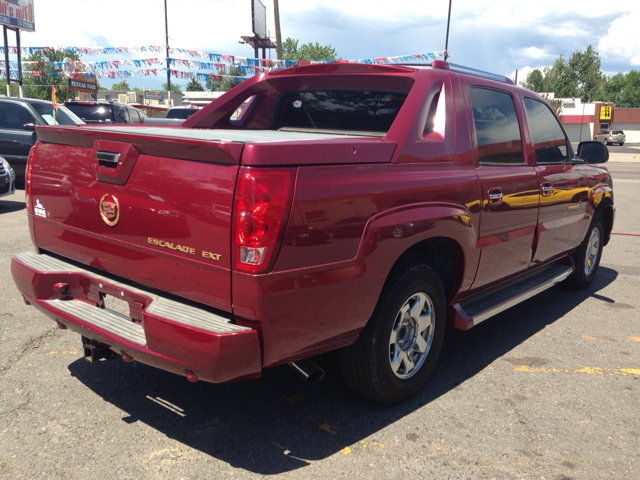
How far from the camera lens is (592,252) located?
19.0ft

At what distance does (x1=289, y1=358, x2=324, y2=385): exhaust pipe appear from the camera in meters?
2.60

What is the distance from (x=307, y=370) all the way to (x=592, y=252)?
441 cm

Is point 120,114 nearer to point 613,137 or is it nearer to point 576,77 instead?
point 613,137

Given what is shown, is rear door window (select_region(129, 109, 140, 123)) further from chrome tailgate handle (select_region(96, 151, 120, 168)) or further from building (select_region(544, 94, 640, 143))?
building (select_region(544, 94, 640, 143))

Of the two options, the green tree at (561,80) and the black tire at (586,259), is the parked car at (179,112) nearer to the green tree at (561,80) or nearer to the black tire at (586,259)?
the black tire at (586,259)

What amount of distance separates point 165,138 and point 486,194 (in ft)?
6.89

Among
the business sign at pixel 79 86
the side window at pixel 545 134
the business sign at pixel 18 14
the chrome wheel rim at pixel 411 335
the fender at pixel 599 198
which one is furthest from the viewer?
the business sign at pixel 79 86

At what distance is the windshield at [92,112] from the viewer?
1481cm

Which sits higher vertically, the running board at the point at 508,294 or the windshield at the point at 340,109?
the windshield at the point at 340,109

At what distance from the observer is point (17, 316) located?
14.0 feet

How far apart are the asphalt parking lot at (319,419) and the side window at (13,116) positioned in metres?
8.95

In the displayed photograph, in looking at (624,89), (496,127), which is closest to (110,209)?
(496,127)

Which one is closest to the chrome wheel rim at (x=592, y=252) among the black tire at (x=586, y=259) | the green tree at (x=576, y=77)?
the black tire at (x=586, y=259)

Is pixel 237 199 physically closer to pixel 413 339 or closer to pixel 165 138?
pixel 165 138
